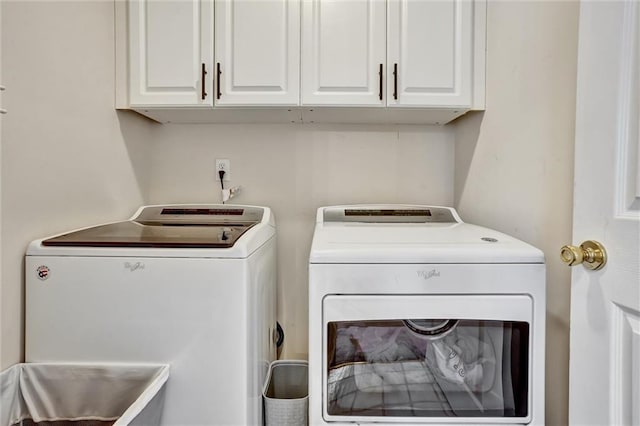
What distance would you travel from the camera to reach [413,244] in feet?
3.67

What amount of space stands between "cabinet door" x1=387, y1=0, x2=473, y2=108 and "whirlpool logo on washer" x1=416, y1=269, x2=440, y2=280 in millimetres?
787

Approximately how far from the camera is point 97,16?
142 centimetres

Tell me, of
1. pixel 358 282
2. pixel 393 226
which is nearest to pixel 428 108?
pixel 393 226

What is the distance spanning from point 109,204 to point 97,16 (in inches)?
29.1

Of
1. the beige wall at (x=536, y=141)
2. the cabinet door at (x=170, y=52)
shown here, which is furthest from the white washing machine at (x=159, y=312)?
the beige wall at (x=536, y=141)

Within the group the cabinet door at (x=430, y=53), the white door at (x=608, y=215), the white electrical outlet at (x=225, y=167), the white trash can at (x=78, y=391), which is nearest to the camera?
the white door at (x=608, y=215)

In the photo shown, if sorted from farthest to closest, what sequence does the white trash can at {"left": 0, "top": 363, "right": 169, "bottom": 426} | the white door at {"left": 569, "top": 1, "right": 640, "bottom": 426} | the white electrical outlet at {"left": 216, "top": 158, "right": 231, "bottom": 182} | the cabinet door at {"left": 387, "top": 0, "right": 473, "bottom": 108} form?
the white electrical outlet at {"left": 216, "top": 158, "right": 231, "bottom": 182}
the cabinet door at {"left": 387, "top": 0, "right": 473, "bottom": 108}
the white trash can at {"left": 0, "top": 363, "right": 169, "bottom": 426}
the white door at {"left": 569, "top": 1, "right": 640, "bottom": 426}

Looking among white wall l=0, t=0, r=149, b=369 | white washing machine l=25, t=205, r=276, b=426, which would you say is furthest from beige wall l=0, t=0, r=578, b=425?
white washing machine l=25, t=205, r=276, b=426

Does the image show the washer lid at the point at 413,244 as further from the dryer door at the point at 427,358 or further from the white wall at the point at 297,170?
the white wall at the point at 297,170

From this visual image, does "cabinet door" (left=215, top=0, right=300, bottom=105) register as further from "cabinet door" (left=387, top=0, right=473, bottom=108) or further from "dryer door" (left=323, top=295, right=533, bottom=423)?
"dryer door" (left=323, top=295, right=533, bottom=423)

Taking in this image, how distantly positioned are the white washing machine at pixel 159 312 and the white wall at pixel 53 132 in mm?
68

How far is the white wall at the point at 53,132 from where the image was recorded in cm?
104

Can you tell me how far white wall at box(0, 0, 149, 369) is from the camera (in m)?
1.04

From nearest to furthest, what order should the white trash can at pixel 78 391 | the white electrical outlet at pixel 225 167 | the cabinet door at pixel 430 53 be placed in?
1. the white trash can at pixel 78 391
2. the cabinet door at pixel 430 53
3. the white electrical outlet at pixel 225 167
